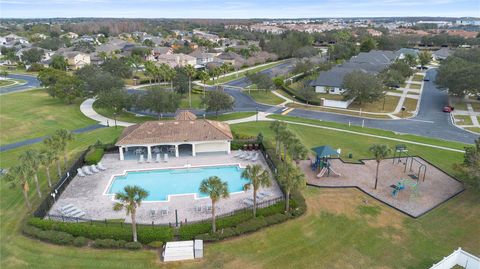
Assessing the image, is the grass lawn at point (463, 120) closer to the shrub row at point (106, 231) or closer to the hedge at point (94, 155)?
the shrub row at point (106, 231)

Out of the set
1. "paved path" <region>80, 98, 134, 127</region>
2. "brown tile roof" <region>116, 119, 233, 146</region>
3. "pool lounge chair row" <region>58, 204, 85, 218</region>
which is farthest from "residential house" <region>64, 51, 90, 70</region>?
"pool lounge chair row" <region>58, 204, 85, 218</region>

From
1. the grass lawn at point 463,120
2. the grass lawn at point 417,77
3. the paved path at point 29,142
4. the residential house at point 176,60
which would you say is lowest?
the paved path at point 29,142

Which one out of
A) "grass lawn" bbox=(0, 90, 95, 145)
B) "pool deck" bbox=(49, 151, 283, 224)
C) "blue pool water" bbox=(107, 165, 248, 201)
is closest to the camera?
"pool deck" bbox=(49, 151, 283, 224)

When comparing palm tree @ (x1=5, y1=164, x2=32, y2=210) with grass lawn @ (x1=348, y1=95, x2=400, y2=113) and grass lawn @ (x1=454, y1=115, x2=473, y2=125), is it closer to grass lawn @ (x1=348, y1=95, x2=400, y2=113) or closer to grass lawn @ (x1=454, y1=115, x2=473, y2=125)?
grass lawn @ (x1=348, y1=95, x2=400, y2=113)

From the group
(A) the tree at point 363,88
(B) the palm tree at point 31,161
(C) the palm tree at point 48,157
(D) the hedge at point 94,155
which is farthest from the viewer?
(A) the tree at point 363,88

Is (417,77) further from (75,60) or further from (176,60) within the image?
(75,60)

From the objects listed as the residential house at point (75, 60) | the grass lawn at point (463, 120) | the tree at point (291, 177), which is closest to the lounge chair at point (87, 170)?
the tree at point (291, 177)
